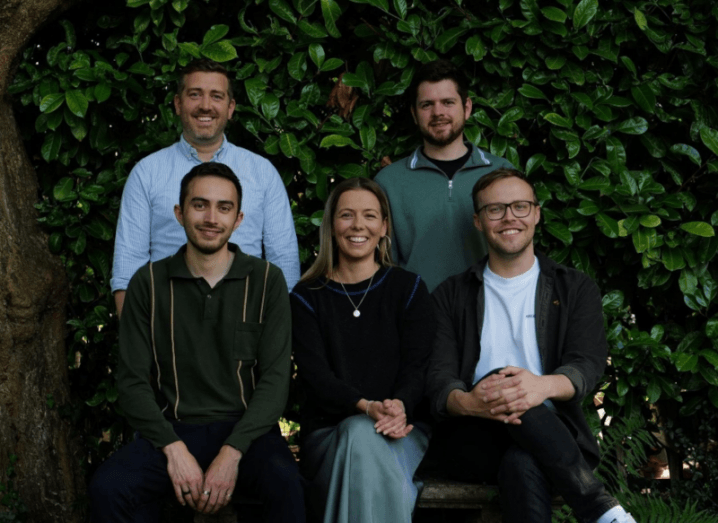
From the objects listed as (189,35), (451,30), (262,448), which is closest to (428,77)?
(451,30)

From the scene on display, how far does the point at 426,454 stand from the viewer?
11.5ft

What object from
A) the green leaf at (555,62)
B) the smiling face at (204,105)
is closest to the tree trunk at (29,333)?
the smiling face at (204,105)

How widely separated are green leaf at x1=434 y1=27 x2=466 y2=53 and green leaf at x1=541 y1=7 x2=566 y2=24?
394mm

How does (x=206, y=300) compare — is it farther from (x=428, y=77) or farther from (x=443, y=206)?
(x=428, y=77)

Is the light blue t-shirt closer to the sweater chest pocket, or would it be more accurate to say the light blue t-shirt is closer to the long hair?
the long hair

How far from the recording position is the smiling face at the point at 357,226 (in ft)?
11.5

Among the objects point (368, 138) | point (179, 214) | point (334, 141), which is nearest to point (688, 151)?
point (368, 138)

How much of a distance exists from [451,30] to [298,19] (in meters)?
0.75

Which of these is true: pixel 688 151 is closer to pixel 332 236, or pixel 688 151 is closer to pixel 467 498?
pixel 332 236

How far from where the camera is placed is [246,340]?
3266 mm

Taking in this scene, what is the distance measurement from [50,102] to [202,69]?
0.80m

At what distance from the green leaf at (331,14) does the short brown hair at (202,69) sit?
546mm

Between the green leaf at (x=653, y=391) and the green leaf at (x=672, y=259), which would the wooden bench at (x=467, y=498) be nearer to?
the green leaf at (x=653, y=391)

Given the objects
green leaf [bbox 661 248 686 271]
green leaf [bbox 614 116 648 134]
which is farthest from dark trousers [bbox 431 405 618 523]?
green leaf [bbox 614 116 648 134]
